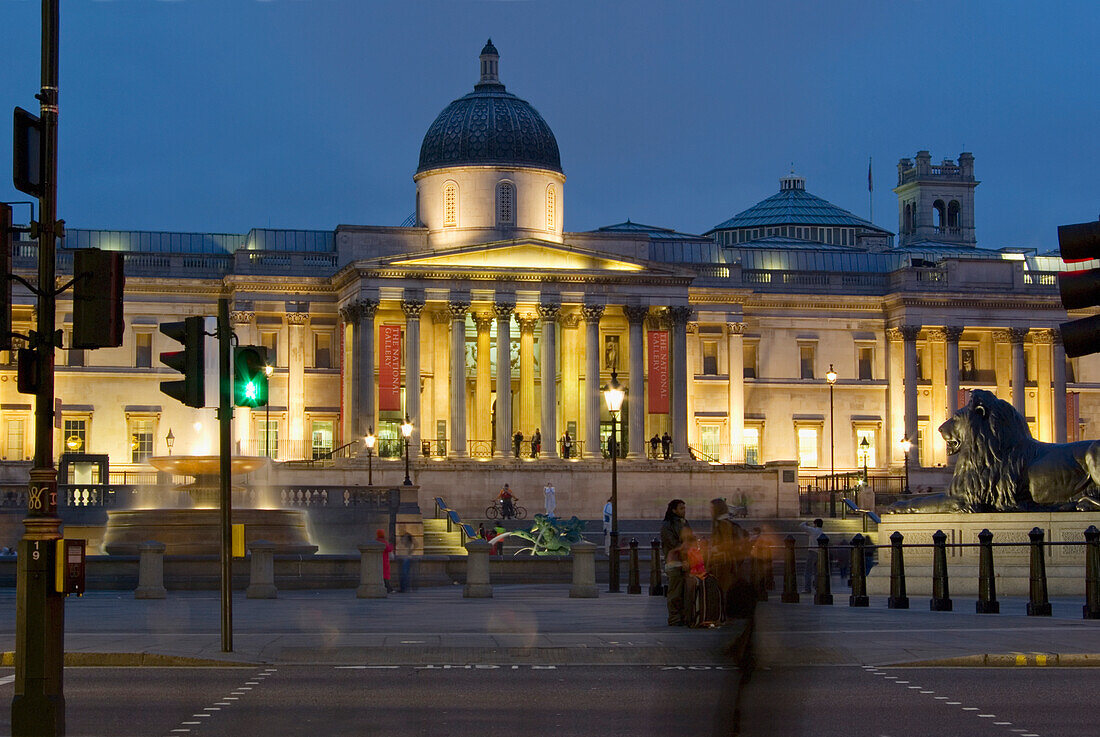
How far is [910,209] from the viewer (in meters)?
136

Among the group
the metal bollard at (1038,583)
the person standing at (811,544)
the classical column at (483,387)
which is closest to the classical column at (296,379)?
the classical column at (483,387)

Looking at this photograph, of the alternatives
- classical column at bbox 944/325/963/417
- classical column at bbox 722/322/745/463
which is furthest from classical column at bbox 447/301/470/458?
classical column at bbox 944/325/963/417

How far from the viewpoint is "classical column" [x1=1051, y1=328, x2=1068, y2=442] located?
9331 cm

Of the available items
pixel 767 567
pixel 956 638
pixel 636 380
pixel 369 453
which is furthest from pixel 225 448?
pixel 636 380

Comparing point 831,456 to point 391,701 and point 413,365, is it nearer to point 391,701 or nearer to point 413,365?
point 413,365

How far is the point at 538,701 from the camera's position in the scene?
1886cm

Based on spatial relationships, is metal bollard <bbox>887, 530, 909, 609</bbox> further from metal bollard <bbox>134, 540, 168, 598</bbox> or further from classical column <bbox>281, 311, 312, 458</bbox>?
classical column <bbox>281, 311, 312, 458</bbox>

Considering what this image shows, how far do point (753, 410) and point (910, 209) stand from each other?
47.6m

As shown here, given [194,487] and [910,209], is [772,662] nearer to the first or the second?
[194,487]

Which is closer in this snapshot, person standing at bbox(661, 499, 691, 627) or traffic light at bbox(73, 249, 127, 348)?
traffic light at bbox(73, 249, 127, 348)

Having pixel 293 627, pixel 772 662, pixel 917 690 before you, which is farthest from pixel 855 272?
pixel 772 662

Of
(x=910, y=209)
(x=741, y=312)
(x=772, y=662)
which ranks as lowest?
(x=772, y=662)

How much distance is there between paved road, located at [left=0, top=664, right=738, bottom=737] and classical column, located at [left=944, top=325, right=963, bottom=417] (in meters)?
72.6

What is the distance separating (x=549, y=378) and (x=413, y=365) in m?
6.13
